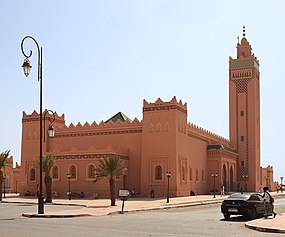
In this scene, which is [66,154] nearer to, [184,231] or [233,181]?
[233,181]

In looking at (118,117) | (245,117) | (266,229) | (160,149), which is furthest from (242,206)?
(245,117)

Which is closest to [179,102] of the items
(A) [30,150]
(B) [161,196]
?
(B) [161,196]

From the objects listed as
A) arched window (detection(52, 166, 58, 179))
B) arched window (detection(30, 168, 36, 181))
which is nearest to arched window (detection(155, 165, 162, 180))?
arched window (detection(52, 166, 58, 179))

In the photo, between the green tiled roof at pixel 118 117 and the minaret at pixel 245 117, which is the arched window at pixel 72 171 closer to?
the green tiled roof at pixel 118 117

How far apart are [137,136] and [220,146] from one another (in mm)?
12751

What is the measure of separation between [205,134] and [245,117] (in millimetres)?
8212

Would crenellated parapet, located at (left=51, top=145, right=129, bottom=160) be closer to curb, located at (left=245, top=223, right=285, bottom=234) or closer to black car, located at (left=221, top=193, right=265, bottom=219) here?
black car, located at (left=221, top=193, right=265, bottom=219)

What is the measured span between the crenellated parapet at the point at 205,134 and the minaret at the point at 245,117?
178cm

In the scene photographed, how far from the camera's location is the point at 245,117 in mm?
62719

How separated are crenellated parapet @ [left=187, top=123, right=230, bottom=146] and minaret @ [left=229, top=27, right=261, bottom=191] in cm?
178

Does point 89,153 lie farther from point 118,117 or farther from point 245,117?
point 245,117

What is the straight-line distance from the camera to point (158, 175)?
1809 inches

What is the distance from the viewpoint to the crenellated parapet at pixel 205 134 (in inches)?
2032

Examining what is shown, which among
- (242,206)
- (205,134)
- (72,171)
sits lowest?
(242,206)
